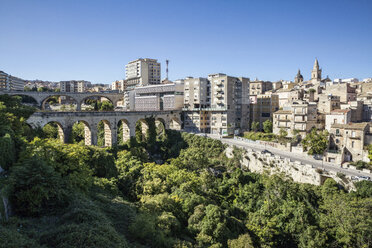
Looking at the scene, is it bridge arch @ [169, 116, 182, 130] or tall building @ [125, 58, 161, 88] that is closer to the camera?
bridge arch @ [169, 116, 182, 130]

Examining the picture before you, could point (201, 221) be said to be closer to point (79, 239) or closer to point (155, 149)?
point (79, 239)

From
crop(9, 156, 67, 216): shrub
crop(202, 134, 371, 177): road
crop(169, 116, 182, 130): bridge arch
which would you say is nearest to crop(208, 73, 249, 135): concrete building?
crop(169, 116, 182, 130): bridge arch

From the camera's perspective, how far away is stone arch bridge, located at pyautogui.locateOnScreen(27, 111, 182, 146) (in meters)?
39.8

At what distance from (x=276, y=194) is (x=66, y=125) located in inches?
1379

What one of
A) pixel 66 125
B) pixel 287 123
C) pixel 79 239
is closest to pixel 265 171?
pixel 287 123

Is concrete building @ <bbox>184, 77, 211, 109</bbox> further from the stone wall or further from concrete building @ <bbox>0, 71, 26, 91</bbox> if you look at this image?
concrete building @ <bbox>0, 71, 26, 91</bbox>

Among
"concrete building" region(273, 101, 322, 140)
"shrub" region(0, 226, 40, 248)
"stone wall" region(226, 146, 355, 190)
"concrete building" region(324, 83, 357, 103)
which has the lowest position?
"stone wall" region(226, 146, 355, 190)

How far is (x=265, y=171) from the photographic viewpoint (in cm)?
3553

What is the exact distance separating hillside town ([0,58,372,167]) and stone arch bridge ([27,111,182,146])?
545 cm

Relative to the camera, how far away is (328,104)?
4534 centimetres

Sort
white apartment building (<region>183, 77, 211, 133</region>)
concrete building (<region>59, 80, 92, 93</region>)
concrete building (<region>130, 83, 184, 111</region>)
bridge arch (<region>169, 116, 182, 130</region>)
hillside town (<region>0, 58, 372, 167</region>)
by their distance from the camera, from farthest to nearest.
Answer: concrete building (<region>59, 80, 92, 93</region>) < concrete building (<region>130, 83, 184, 111</region>) < bridge arch (<region>169, 116, 182, 130</region>) < white apartment building (<region>183, 77, 211, 133</region>) < hillside town (<region>0, 58, 372, 167</region>)

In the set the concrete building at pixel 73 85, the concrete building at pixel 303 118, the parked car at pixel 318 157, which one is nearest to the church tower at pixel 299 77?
the concrete building at pixel 303 118

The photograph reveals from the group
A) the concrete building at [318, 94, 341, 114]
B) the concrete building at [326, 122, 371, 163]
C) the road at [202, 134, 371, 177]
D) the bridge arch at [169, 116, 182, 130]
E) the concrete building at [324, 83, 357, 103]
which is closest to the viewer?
the road at [202, 134, 371, 177]

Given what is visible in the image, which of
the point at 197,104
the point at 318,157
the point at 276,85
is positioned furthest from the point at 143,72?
the point at 318,157
